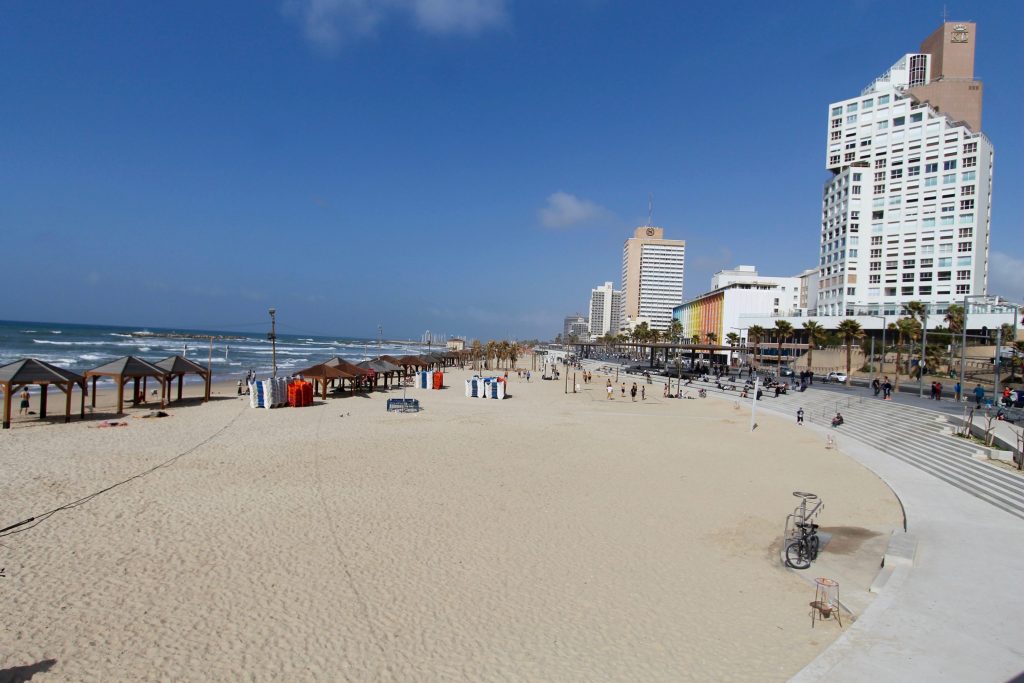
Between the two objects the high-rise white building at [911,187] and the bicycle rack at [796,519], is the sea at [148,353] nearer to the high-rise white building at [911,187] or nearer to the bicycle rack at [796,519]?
the bicycle rack at [796,519]

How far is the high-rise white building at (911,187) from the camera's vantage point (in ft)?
188

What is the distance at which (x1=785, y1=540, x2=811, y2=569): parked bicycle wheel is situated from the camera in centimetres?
819

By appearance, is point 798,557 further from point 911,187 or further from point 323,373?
point 911,187

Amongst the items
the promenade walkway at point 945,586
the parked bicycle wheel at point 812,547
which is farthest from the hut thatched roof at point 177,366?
the promenade walkway at point 945,586

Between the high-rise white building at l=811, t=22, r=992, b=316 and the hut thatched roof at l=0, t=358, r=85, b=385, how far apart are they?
218 feet

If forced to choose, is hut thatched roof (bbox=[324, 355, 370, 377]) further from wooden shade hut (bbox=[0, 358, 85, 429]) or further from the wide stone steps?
the wide stone steps

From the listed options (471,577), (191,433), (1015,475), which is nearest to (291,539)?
(471,577)

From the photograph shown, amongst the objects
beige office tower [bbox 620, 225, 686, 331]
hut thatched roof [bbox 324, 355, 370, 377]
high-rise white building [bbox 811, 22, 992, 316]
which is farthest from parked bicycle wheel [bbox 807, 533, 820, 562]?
beige office tower [bbox 620, 225, 686, 331]

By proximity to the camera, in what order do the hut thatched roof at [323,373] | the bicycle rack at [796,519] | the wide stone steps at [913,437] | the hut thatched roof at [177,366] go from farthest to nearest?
1. the hut thatched roof at [323,373]
2. the hut thatched roof at [177,366]
3. the wide stone steps at [913,437]
4. the bicycle rack at [796,519]

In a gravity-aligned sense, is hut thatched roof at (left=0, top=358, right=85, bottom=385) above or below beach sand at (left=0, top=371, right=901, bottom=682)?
above

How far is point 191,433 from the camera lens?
17125 mm

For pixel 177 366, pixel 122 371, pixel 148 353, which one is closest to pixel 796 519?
pixel 122 371

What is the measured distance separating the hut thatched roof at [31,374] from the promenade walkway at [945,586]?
21.6 meters

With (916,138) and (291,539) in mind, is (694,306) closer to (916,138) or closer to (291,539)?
(916,138)
